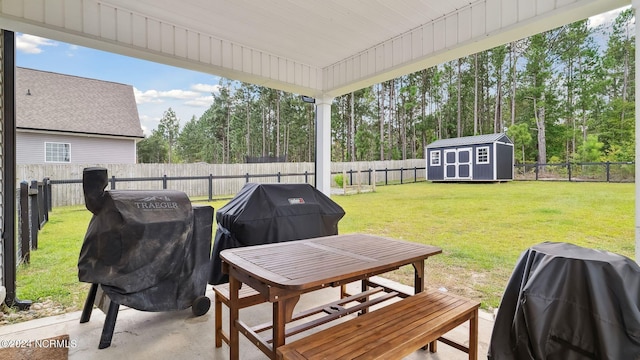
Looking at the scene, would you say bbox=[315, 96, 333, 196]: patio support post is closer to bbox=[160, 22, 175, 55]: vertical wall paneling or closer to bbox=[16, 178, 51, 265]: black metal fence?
bbox=[160, 22, 175, 55]: vertical wall paneling

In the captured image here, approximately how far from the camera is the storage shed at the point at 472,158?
3541mm

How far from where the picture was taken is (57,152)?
5.21 meters

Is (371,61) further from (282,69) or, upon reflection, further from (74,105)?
(74,105)

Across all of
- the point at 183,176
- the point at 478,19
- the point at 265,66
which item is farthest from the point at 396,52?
the point at 183,176

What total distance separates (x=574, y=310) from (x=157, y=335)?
2454 millimetres

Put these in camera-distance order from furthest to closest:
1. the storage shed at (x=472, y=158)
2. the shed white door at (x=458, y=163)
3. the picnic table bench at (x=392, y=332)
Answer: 1. the shed white door at (x=458, y=163)
2. the storage shed at (x=472, y=158)
3. the picnic table bench at (x=392, y=332)

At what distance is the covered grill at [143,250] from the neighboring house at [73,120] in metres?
2.49

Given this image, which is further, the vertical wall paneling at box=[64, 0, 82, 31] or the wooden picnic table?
the vertical wall paneling at box=[64, 0, 82, 31]

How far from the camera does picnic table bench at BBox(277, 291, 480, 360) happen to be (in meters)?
1.31

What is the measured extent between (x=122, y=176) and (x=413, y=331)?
4.70 meters

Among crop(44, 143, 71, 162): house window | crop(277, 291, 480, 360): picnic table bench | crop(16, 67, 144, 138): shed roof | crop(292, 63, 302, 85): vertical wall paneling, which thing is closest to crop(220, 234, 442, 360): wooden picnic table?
crop(277, 291, 480, 360): picnic table bench

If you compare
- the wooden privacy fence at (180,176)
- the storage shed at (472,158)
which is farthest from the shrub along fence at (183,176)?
the storage shed at (472,158)

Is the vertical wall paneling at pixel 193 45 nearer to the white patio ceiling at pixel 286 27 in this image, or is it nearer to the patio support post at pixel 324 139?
the white patio ceiling at pixel 286 27

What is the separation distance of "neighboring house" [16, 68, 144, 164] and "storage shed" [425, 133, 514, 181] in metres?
5.25
